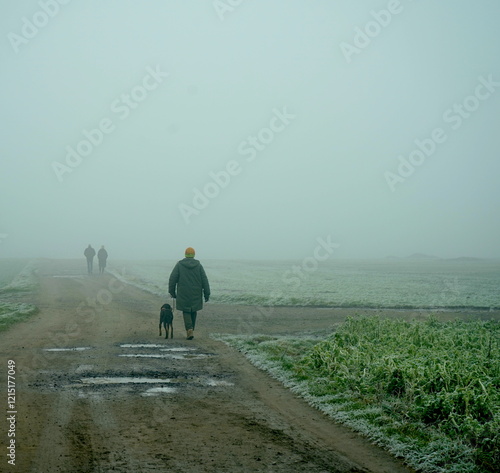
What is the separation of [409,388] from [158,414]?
3848 mm

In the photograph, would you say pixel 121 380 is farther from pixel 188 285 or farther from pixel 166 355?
pixel 188 285

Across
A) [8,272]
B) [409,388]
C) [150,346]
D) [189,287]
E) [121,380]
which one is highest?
[189,287]

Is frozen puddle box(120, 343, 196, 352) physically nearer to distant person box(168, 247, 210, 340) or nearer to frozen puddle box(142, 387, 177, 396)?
distant person box(168, 247, 210, 340)

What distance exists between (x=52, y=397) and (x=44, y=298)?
2047 cm

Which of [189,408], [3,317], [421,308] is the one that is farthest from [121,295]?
[189,408]

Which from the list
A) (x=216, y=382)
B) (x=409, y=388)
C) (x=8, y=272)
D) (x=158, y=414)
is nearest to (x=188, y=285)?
(x=216, y=382)

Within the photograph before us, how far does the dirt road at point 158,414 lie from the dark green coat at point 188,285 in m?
1.12

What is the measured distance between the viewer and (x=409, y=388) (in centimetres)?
898

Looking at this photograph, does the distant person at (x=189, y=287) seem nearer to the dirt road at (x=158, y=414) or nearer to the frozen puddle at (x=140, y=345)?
the dirt road at (x=158, y=414)

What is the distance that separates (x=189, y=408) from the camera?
8.59 m

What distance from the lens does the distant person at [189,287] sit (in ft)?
54.8

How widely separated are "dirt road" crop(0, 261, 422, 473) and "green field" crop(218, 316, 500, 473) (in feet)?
1.33

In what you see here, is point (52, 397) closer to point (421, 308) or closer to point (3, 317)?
point (3, 317)

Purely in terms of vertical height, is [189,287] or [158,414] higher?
[189,287]
